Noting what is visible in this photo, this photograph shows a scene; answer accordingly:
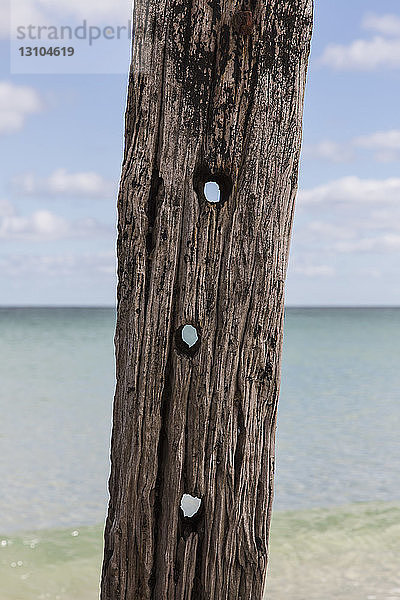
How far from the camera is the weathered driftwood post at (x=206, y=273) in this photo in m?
2.00

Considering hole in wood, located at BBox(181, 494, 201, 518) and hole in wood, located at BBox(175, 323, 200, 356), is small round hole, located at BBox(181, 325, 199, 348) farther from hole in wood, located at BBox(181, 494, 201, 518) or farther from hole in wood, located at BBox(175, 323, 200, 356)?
hole in wood, located at BBox(181, 494, 201, 518)

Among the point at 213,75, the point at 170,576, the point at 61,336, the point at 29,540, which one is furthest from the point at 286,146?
the point at 61,336

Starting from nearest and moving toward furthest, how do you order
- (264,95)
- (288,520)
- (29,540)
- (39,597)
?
(264,95), (39,597), (29,540), (288,520)

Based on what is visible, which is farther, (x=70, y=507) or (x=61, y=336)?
(x=61, y=336)

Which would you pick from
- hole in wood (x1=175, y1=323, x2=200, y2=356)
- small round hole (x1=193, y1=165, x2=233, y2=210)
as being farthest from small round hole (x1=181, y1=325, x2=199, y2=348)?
small round hole (x1=193, y1=165, x2=233, y2=210)

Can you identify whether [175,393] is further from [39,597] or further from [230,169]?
[39,597]

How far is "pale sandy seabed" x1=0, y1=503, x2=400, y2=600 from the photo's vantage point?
516cm

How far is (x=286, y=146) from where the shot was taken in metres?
2.03

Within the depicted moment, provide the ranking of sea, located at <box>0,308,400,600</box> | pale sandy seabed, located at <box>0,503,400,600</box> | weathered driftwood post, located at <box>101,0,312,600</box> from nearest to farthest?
weathered driftwood post, located at <box>101,0,312,600</box>
pale sandy seabed, located at <box>0,503,400,600</box>
sea, located at <box>0,308,400,600</box>

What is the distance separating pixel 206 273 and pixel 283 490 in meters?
6.47

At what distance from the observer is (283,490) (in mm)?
8062

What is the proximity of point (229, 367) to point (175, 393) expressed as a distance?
0.17 meters

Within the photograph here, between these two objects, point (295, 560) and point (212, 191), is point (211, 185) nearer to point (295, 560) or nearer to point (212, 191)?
point (212, 191)

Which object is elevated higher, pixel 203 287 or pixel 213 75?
pixel 213 75
